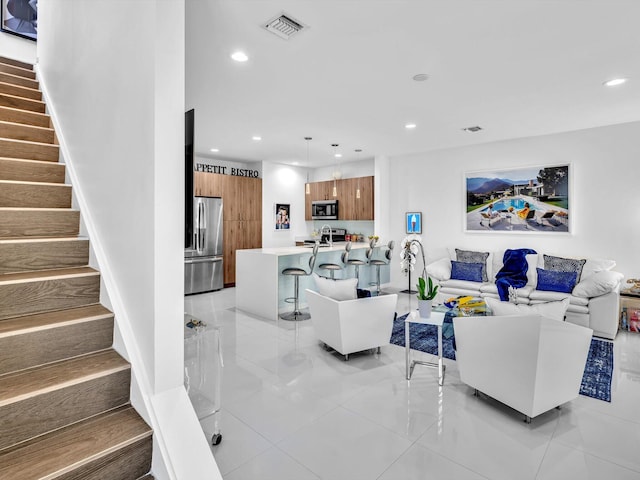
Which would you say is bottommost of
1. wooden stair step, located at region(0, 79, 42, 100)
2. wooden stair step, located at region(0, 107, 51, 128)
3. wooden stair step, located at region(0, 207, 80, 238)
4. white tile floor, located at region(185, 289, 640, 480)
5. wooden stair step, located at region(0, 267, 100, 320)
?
white tile floor, located at region(185, 289, 640, 480)

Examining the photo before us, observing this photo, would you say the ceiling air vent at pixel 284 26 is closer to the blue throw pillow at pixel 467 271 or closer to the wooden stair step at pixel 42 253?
the wooden stair step at pixel 42 253

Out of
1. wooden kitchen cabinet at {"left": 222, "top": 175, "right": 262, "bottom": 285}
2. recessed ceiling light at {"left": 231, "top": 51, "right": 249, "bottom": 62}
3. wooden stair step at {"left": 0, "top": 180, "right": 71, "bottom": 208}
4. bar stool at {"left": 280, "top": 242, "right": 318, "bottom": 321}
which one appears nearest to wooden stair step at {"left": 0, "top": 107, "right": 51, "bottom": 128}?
wooden stair step at {"left": 0, "top": 180, "right": 71, "bottom": 208}

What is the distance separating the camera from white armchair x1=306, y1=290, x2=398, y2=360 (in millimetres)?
3305

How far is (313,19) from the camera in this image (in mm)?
2352

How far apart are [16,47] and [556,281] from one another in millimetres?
7934

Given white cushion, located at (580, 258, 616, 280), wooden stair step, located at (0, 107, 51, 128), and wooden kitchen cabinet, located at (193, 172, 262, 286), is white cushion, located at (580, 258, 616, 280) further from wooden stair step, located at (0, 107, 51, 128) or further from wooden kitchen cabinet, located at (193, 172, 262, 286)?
wooden stair step, located at (0, 107, 51, 128)

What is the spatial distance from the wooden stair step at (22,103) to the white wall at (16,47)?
7.33 ft

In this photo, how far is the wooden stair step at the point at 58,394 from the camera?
1306 mm

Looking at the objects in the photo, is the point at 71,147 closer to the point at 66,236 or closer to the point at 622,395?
the point at 66,236

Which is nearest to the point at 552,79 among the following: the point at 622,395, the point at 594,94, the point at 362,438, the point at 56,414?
the point at 594,94

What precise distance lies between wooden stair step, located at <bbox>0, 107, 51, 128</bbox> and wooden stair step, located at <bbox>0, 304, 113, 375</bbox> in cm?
205

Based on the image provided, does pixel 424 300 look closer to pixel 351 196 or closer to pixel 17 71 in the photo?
pixel 351 196

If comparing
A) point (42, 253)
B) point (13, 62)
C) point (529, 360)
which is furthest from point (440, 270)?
point (13, 62)

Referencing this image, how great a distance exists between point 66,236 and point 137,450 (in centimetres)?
155
